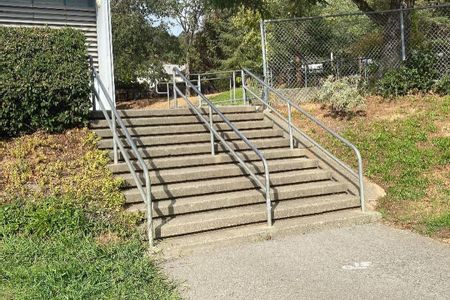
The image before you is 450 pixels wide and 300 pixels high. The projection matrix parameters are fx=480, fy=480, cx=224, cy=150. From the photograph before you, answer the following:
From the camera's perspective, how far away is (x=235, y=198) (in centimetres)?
627

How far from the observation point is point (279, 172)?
23.9ft

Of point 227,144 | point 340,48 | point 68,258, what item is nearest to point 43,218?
point 68,258

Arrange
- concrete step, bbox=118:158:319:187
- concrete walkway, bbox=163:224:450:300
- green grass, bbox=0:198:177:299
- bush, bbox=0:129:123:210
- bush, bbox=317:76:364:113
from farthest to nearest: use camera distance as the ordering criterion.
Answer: bush, bbox=317:76:364:113, concrete step, bbox=118:158:319:187, bush, bbox=0:129:123:210, concrete walkway, bbox=163:224:450:300, green grass, bbox=0:198:177:299

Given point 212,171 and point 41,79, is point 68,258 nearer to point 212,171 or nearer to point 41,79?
Answer: point 212,171

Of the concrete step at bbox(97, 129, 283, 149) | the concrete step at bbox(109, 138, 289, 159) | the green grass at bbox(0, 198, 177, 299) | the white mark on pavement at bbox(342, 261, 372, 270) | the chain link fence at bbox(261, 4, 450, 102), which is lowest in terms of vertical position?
the white mark on pavement at bbox(342, 261, 372, 270)

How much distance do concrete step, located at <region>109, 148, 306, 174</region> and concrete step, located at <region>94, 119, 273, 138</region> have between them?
2.46 feet

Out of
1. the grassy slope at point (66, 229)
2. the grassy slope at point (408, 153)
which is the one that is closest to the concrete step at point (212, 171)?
the grassy slope at point (66, 229)

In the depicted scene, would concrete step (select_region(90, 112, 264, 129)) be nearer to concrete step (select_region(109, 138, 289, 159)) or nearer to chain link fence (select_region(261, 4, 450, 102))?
concrete step (select_region(109, 138, 289, 159))

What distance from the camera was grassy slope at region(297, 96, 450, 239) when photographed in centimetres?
630

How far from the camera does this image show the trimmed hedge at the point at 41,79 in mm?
6281

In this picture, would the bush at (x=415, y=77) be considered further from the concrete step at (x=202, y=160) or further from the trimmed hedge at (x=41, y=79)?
the trimmed hedge at (x=41, y=79)

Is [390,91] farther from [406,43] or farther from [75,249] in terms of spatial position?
[75,249]

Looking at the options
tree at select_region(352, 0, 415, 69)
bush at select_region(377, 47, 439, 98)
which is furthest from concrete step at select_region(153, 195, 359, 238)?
tree at select_region(352, 0, 415, 69)

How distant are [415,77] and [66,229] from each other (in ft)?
24.5
